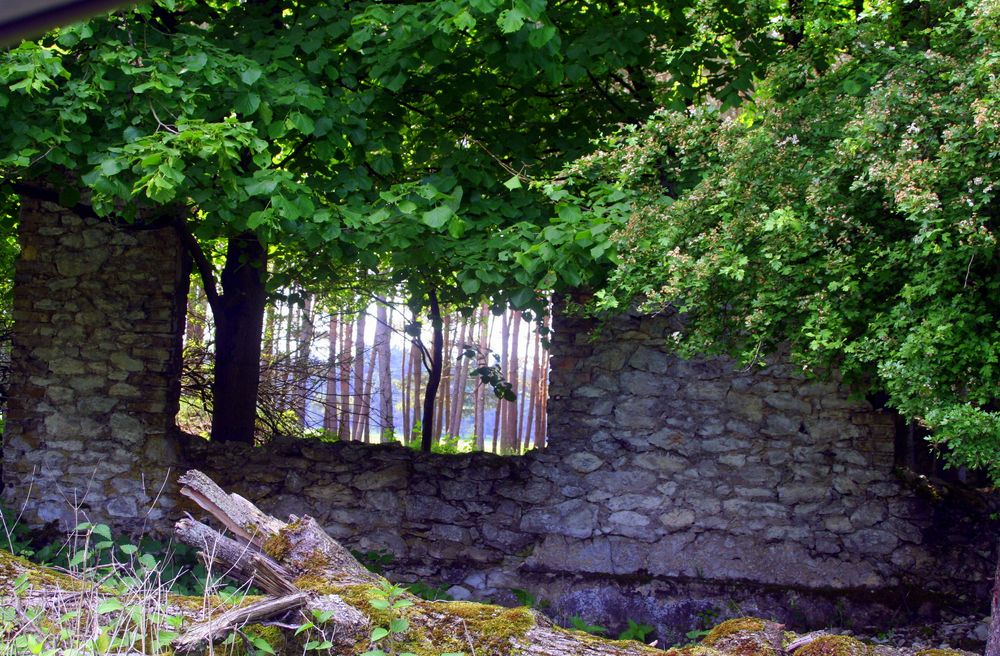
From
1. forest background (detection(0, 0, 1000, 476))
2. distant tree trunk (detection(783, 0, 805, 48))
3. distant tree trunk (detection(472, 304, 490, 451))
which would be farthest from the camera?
distant tree trunk (detection(472, 304, 490, 451))

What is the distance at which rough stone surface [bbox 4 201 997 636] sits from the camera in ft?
18.1

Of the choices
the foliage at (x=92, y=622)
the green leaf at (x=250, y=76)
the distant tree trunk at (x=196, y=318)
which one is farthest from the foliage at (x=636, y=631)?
the distant tree trunk at (x=196, y=318)

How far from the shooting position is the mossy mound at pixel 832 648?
3.12 meters

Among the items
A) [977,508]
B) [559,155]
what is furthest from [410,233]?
[977,508]

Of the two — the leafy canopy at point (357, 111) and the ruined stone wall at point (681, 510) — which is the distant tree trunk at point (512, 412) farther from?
the leafy canopy at point (357, 111)

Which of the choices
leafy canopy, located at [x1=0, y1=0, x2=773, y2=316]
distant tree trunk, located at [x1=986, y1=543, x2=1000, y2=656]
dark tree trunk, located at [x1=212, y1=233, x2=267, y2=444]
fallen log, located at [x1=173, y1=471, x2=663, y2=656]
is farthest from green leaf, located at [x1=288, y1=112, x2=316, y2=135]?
distant tree trunk, located at [x1=986, y1=543, x2=1000, y2=656]

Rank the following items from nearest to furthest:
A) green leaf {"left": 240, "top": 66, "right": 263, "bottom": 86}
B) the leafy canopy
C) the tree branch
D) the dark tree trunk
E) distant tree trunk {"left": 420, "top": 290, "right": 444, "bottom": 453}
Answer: the leafy canopy, green leaf {"left": 240, "top": 66, "right": 263, "bottom": 86}, the tree branch, the dark tree trunk, distant tree trunk {"left": 420, "top": 290, "right": 444, "bottom": 453}

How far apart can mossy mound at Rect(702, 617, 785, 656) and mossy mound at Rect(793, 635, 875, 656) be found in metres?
0.10

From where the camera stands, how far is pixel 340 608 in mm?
3020

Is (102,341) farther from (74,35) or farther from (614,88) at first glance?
(614,88)

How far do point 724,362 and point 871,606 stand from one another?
1.83 meters

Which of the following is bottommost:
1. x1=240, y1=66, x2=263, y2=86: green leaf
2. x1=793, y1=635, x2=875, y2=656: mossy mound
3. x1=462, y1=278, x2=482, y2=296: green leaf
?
x1=793, y1=635, x2=875, y2=656: mossy mound

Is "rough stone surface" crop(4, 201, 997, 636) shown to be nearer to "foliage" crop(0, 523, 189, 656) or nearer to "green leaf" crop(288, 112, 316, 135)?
"green leaf" crop(288, 112, 316, 135)

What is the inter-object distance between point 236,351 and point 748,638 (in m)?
4.82
